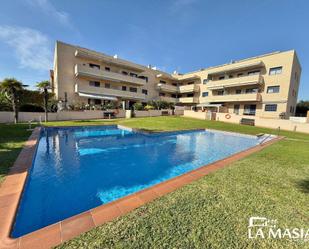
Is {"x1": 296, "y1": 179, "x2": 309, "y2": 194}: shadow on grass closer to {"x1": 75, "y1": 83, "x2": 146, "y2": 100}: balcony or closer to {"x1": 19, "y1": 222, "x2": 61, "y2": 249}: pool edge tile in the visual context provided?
{"x1": 19, "y1": 222, "x2": 61, "y2": 249}: pool edge tile

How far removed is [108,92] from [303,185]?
29307 millimetres

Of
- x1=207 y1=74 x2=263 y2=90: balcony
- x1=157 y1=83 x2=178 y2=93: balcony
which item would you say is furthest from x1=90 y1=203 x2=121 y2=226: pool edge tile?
x1=157 y1=83 x2=178 y2=93: balcony

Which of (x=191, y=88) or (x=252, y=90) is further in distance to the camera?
(x=191, y=88)

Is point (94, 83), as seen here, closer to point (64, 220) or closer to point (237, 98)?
point (237, 98)

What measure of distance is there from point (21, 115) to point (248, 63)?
37.7m

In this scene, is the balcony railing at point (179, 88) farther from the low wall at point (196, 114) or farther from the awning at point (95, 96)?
the awning at point (95, 96)

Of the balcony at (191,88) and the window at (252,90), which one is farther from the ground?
the balcony at (191,88)

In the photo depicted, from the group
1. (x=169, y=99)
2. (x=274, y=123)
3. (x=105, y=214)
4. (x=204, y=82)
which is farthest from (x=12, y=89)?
(x=204, y=82)

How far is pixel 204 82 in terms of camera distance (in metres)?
36.9

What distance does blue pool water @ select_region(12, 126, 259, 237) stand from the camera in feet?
13.4

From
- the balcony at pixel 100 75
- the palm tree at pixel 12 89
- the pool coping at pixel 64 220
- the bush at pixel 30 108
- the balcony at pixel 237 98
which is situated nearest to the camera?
the pool coping at pixel 64 220

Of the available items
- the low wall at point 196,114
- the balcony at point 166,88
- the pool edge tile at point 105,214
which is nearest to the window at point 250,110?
the low wall at point 196,114

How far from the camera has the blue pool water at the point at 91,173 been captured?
4.07 m

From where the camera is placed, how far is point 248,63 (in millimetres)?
28594
